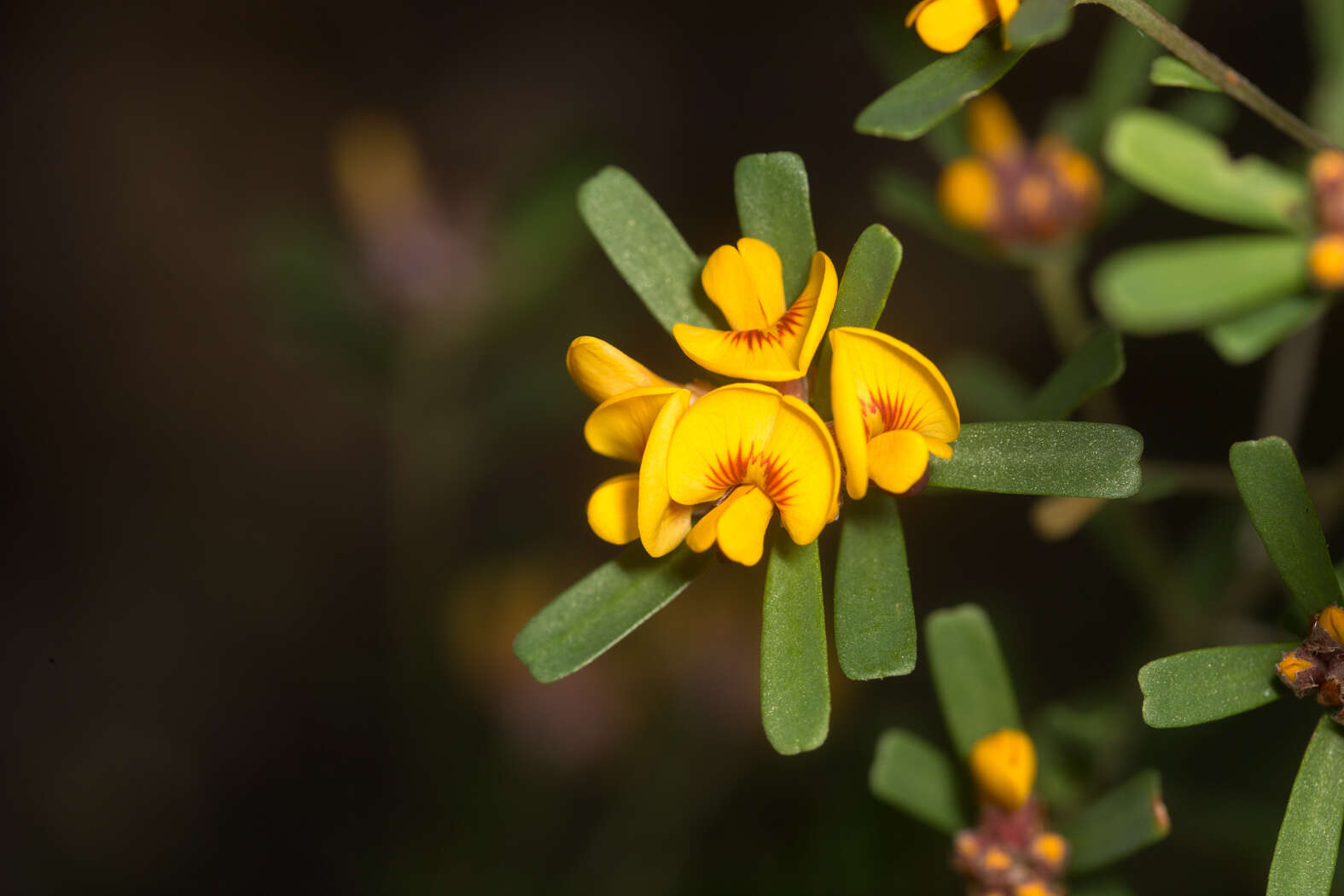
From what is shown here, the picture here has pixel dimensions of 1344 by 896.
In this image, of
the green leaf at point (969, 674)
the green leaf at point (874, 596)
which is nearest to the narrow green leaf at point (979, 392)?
the green leaf at point (969, 674)

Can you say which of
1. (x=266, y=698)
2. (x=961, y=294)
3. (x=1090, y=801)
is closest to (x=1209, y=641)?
(x=1090, y=801)

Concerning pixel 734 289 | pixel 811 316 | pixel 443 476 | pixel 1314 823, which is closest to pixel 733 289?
pixel 734 289

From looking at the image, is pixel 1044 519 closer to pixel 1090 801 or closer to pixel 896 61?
pixel 1090 801

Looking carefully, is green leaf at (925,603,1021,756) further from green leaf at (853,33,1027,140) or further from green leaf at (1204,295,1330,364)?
green leaf at (853,33,1027,140)

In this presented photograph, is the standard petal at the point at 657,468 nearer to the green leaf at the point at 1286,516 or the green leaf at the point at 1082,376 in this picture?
the green leaf at the point at 1082,376

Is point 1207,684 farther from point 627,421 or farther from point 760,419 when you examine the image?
point 627,421

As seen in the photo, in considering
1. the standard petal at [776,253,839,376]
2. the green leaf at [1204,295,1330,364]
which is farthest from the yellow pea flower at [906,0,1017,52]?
the green leaf at [1204,295,1330,364]
